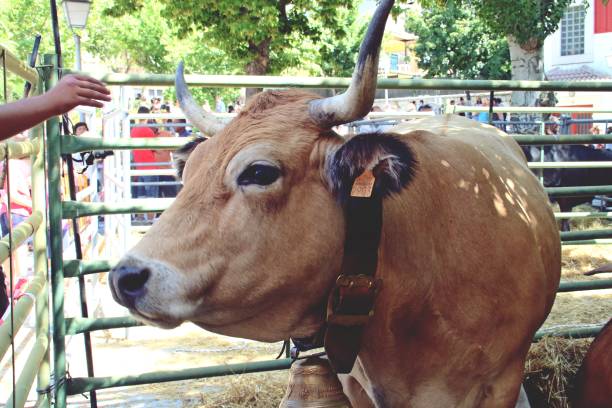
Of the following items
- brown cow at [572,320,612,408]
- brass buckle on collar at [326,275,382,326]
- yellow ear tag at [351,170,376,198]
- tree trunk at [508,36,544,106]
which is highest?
tree trunk at [508,36,544,106]

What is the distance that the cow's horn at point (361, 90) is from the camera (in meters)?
2.17

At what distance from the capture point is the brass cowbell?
2.74 meters

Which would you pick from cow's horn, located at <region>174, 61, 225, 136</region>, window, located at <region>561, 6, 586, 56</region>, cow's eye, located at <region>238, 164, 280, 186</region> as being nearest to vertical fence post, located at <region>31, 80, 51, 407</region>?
cow's horn, located at <region>174, 61, 225, 136</region>

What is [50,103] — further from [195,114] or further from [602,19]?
[602,19]

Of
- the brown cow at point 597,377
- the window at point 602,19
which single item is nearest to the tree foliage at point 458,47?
the window at point 602,19

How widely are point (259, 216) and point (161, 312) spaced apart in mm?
451

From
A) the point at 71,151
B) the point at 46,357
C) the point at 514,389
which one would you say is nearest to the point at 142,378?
the point at 46,357

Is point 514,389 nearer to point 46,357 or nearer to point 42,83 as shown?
point 46,357

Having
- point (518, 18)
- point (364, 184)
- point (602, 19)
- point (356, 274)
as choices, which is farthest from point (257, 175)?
point (602, 19)

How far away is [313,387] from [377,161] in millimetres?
1059

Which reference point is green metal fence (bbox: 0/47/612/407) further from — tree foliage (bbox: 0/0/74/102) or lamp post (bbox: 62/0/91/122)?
tree foliage (bbox: 0/0/74/102)

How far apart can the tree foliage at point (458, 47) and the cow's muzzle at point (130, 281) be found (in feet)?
110

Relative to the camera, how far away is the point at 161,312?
2.11 metres

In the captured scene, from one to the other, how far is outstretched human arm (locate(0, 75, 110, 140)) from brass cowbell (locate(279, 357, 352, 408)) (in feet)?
4.36
